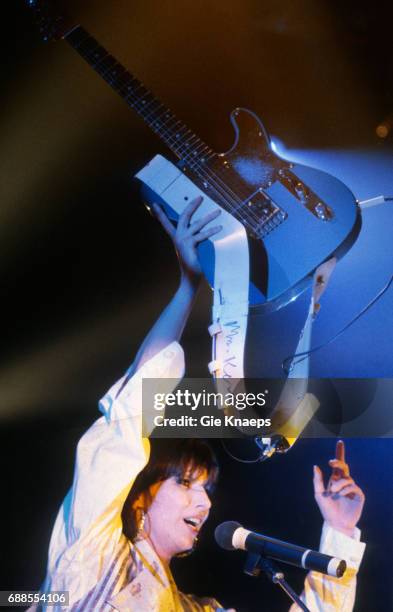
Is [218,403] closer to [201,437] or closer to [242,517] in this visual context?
[201,437]

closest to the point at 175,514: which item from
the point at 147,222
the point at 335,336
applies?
the point at 335,336

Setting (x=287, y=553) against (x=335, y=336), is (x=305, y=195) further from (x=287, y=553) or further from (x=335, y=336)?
(x=287, y=553)

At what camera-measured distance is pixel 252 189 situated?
6.64 feet

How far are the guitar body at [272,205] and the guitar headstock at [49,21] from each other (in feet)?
1.66

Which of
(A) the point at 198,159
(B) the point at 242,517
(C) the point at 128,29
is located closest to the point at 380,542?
(B) the point at 242,517

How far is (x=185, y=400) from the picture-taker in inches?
76.4

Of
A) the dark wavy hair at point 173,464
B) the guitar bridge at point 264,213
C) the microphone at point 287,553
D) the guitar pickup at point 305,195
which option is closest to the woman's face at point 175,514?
the dark wavy hair at point 173,464

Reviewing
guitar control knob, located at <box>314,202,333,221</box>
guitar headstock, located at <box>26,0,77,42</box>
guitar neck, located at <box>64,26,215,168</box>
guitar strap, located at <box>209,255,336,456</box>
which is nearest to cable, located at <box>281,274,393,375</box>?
guitar strap, located at <box>209,255,336,456</box>

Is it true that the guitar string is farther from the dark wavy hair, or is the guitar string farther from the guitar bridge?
the dark wavy hair

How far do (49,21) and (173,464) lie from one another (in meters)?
1.39

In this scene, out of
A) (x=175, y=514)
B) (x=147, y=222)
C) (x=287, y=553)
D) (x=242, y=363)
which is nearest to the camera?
(x=287, y=553)

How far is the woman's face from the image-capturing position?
1825mm

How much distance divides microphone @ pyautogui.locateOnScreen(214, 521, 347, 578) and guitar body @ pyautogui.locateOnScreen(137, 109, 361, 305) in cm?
65

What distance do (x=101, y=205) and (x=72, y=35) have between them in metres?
0.53
